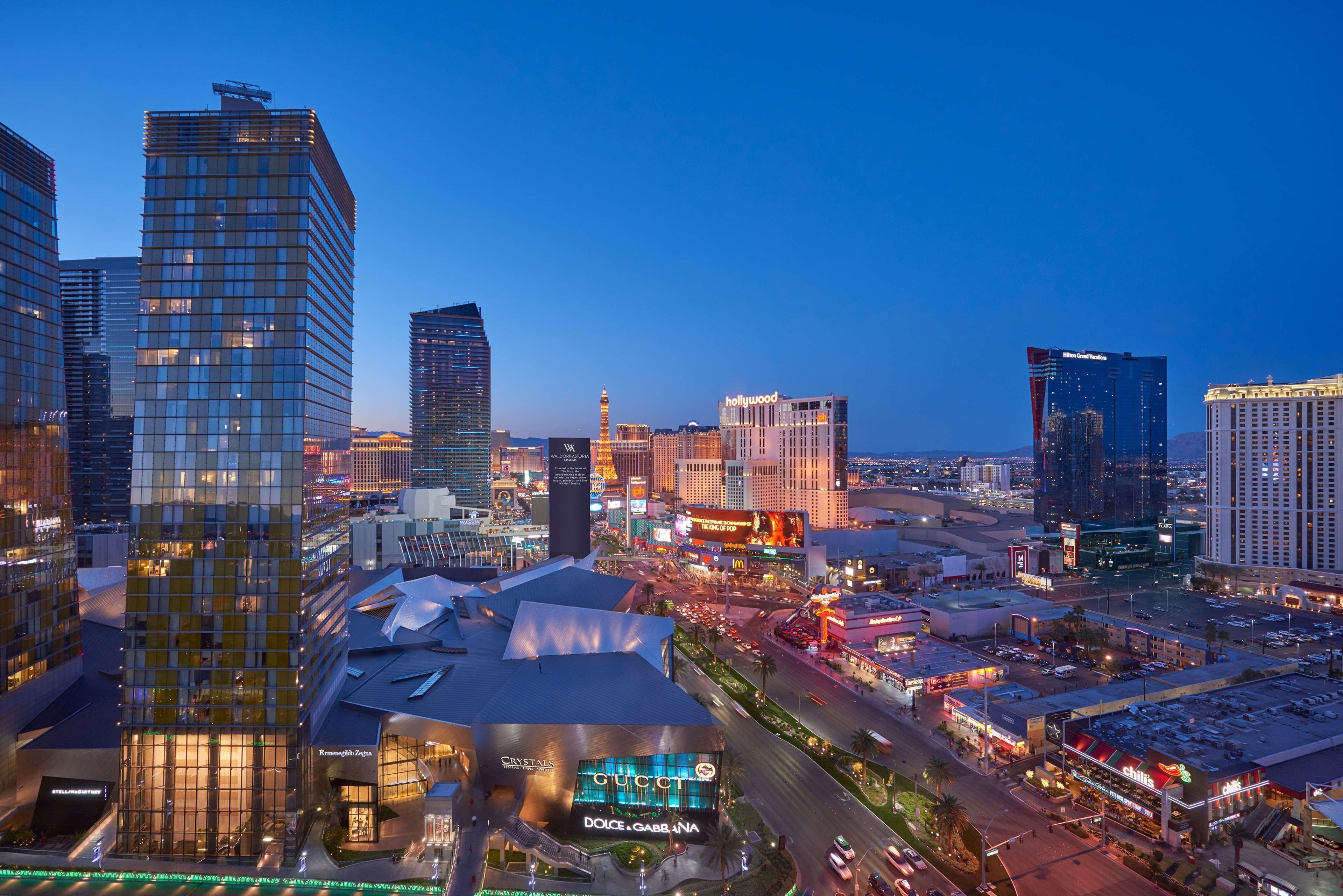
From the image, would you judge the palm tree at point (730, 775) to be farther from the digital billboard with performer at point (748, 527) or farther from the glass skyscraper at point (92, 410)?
the glass skyscraper at point (92, 410)

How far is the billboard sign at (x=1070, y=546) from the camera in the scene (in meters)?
127

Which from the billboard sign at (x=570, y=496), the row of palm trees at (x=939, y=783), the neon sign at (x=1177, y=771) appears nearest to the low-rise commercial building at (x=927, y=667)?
the row of palm trees at (x=939, y=783)

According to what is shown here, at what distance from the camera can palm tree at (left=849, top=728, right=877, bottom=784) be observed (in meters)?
47.9

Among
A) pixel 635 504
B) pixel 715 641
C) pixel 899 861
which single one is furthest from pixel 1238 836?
pixel 635 504

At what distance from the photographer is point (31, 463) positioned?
134 feet

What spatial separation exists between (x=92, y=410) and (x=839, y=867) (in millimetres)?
138186

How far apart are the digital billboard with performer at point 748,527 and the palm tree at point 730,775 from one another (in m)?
75.1

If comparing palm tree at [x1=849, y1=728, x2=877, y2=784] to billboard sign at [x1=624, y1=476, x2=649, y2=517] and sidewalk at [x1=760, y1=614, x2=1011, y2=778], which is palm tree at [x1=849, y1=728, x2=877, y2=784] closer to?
sidewalk at [x1=760, y1=614, x2=1011, y2=778]

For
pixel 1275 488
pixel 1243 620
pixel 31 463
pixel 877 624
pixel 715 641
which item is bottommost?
pixel 1243 620

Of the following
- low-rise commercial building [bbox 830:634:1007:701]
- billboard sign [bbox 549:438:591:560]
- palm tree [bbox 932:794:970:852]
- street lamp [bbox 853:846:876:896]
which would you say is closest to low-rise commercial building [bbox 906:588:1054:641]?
low-rise commercial building [bbox 830:634:1007:701]

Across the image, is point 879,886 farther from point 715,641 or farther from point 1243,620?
point 1243,620

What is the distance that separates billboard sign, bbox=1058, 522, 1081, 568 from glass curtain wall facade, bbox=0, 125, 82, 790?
145 m

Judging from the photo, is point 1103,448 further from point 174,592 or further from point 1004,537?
point 174,592

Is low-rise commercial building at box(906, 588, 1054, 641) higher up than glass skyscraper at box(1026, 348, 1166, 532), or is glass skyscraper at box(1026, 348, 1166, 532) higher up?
glass skyscraper at box(1026, 348, 1166, 532)
